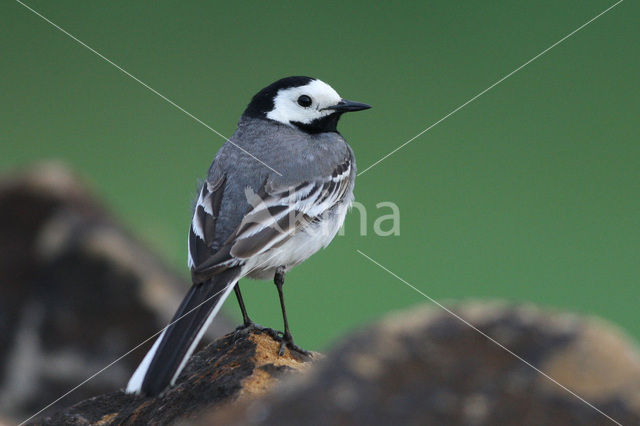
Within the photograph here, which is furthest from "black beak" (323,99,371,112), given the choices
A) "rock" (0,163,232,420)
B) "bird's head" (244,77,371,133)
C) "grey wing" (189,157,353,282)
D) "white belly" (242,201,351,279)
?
"rock" (0,163,232,420)

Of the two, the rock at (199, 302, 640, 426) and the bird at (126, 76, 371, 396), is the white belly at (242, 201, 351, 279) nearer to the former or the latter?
the bird at (126, 76, 371, 396)

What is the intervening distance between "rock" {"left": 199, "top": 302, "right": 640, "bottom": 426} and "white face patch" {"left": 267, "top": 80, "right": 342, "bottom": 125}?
3637 millimetres

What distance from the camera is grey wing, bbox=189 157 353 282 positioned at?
4.52m

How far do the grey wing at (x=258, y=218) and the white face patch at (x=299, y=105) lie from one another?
59 centimetres

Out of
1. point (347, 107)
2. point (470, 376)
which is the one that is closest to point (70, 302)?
point (347, 107)

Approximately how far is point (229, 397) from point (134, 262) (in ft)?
10.3

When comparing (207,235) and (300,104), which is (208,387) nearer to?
(207,235)

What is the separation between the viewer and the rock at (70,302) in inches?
233

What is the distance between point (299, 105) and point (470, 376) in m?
3.89

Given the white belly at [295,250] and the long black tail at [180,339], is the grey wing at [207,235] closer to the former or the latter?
the long black tail at [180,339]

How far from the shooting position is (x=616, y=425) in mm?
2252

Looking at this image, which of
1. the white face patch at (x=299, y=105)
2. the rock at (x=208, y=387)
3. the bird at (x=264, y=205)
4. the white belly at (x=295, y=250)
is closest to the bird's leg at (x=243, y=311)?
the bird at (x=264, y=205)

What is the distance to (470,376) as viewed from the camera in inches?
91.2

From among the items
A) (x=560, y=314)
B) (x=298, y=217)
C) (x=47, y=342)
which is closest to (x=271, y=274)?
(x=298, y=217)
